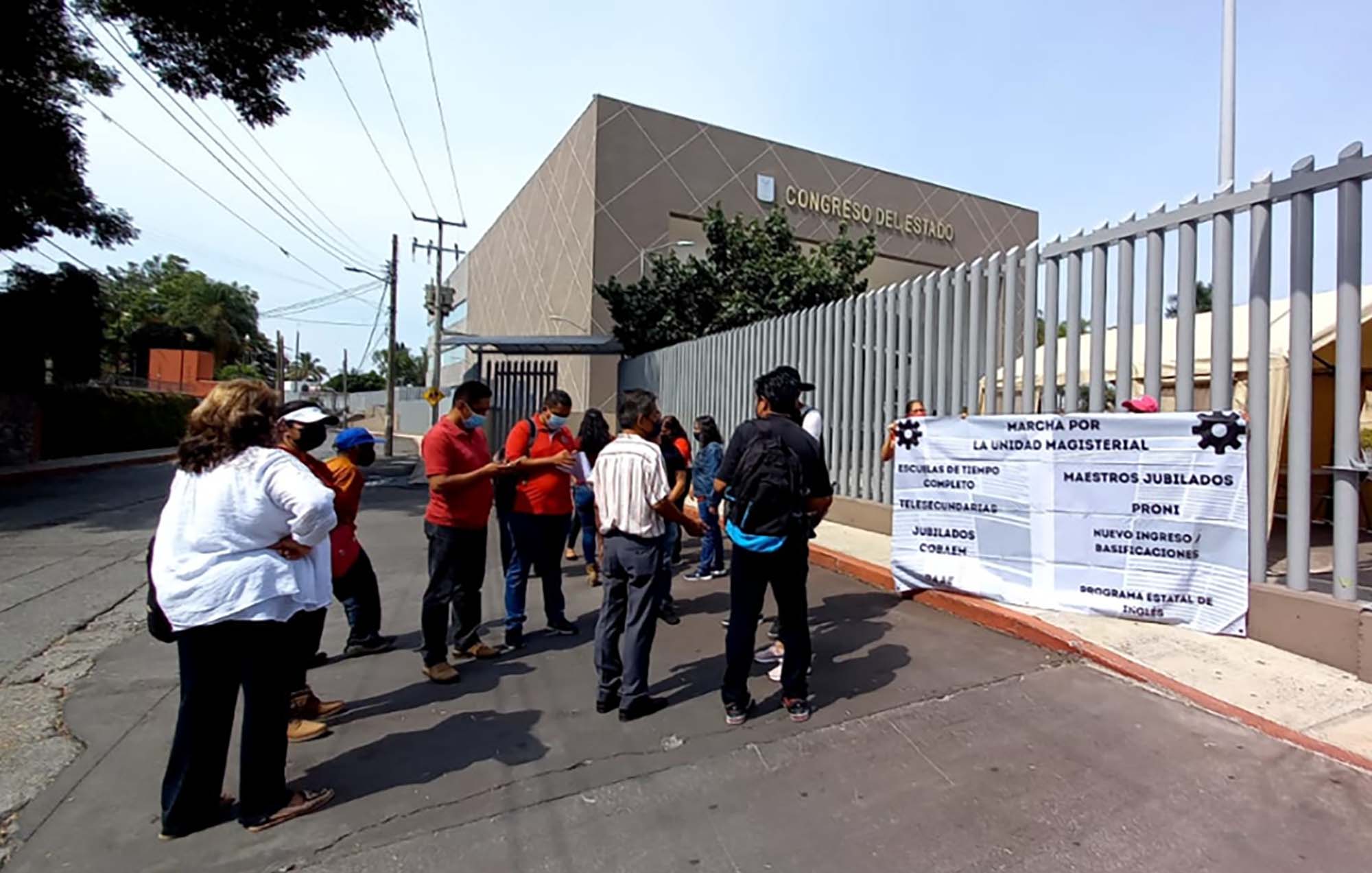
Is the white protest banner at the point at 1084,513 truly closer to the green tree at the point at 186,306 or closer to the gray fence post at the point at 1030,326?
the gray fence post at the point at 1030,326

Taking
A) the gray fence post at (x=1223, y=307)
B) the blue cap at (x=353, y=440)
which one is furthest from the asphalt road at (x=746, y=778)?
the gray fence post at (x=1223, y=307)

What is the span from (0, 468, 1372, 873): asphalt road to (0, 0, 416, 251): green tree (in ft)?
35.9

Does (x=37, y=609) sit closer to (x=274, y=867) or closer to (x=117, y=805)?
(x=117, y=805)

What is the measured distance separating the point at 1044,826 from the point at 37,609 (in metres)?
7.30

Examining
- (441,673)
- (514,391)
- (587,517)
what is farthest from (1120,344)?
(514,391)

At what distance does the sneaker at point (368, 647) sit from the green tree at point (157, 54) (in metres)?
11.1

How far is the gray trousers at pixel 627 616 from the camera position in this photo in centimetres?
364

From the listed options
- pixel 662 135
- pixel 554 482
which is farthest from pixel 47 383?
pixel 554 482

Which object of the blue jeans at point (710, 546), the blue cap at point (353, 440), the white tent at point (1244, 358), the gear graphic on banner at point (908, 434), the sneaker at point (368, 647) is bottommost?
the sneaker at point (368, 647)

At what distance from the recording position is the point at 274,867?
8.27 feet

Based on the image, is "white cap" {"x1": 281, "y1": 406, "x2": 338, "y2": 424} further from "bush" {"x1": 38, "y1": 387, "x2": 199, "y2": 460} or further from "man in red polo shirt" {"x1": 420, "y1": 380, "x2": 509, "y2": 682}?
"bush" {"x1": 38, "y1": 387, "x2": 199, "y2": 460}

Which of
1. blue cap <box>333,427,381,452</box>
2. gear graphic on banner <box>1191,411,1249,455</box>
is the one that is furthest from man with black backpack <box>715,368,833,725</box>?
gear graphic on banner <box>1191,411,1249,455</box>

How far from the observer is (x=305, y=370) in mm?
87562

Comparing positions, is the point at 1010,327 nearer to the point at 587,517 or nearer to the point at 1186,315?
the point at 1186,315
